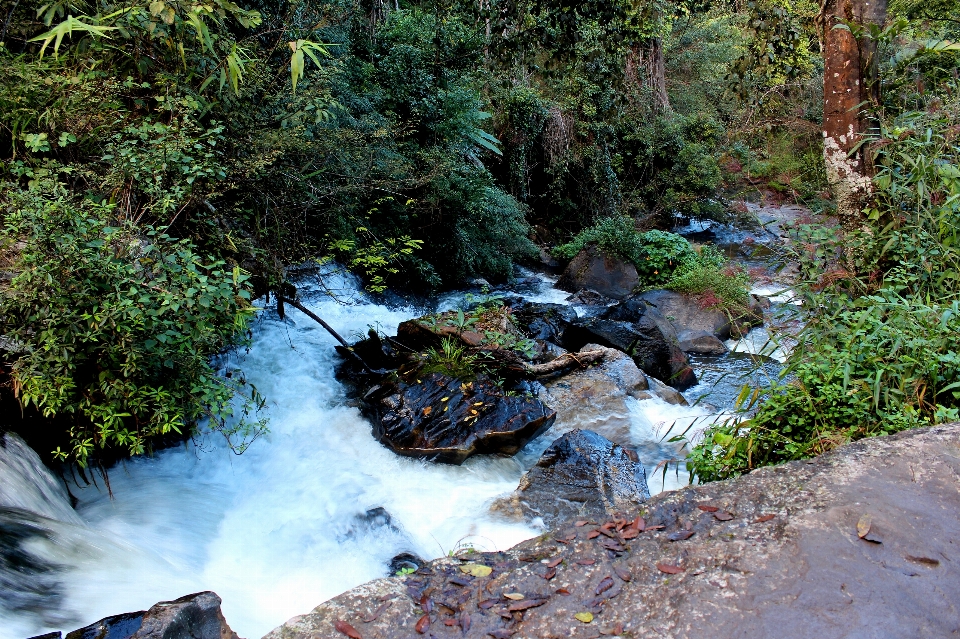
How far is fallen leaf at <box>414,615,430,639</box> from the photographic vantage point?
8.46 feet

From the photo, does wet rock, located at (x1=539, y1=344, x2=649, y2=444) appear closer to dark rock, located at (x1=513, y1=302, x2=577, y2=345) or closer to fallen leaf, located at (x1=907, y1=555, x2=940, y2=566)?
dark rock, located at (x1=513, y1=302, x2=577, y2=345)

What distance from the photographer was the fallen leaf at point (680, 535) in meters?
2.97

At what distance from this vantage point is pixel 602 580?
9.11 ft

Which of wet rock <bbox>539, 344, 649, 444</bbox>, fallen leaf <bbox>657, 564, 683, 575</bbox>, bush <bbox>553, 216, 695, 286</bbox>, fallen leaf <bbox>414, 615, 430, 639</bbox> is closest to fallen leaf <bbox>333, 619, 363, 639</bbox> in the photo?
fallen leaf <bbox>414, 615, 430, 639</bbox>

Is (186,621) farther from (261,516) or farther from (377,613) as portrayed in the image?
(261,516)

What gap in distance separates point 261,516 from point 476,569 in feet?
9.62

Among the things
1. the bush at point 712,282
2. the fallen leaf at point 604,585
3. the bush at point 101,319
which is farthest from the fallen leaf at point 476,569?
the bush at point 712,282

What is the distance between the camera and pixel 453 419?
6.22 m

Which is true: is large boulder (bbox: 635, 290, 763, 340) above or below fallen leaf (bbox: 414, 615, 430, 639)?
below

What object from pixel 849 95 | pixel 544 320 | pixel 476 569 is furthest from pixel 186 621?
pixel 544 320

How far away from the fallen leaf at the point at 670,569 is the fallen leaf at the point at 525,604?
21.3 inches

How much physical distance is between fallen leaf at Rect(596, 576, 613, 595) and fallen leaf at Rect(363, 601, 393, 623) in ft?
2.97

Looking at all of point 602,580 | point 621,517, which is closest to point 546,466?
point 621,517

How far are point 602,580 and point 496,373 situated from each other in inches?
165
